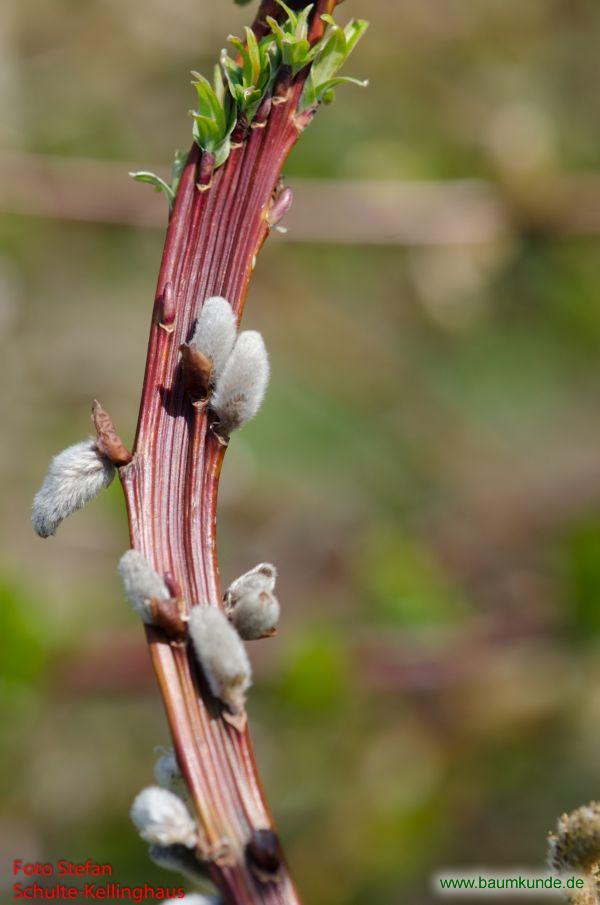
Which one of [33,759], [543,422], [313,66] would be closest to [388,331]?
[543,422]

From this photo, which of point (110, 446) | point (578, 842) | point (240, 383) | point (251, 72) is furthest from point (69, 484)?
point (578, 842)

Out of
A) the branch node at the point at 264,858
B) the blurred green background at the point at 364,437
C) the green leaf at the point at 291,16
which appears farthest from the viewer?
the blurred green background at the point at 364,437

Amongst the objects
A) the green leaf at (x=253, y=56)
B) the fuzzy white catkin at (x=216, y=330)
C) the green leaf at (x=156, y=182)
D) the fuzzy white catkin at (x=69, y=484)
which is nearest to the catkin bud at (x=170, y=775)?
the fuzzy white catkin at (x=69, y=484)

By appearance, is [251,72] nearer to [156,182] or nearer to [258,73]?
[258,73]

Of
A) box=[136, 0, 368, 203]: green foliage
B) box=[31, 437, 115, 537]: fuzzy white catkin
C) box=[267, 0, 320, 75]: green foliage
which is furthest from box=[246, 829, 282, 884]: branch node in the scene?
box=[267, 0, 320, 75]: green foliage

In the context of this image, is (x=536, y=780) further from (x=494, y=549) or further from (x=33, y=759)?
(x=33, y=759)

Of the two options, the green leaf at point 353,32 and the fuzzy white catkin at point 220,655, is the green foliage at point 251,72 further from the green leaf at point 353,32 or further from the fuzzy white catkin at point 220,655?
the fuzzy white catkin at point 220,655

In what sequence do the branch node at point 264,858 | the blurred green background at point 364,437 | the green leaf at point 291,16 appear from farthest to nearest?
the blurred green background at point 364,437 < the green leaf at point 291,16 < the branch node at point 264,858

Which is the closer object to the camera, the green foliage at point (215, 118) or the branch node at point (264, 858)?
the branch node at point (264, 858)
